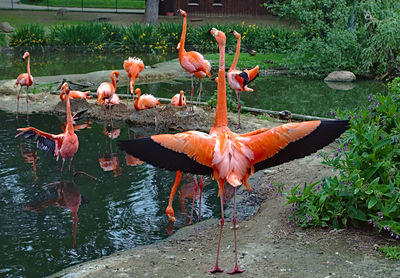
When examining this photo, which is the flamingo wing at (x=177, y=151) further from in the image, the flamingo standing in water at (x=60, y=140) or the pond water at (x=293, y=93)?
the pond water at (x=293, y=93)

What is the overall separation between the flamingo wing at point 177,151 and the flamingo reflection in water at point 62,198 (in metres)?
1.83

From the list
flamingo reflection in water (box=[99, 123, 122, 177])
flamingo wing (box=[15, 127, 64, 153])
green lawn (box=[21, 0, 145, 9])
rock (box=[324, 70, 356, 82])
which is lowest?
flamingo reflection in water (box=[99, 123, 122, 177])

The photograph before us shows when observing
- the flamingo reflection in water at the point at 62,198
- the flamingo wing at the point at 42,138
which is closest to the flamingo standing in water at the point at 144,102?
the flamingo wing at the point at 42,138

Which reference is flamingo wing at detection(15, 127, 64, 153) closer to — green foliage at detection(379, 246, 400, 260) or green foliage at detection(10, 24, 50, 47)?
green foliage at detection(379, 246, 400, 260)

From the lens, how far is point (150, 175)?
6.56 metres

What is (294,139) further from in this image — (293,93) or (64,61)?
(64,61)

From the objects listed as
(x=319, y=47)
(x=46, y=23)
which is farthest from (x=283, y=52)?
(x=46, y=23)

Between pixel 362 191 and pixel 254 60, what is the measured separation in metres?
12.7

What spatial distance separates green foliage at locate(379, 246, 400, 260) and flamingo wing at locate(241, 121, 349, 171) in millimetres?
973

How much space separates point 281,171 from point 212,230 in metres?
Result: 1.83

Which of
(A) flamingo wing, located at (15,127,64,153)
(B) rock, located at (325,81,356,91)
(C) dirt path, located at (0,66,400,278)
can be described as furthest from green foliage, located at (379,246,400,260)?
(B) rock, located at (325,81,356,91)

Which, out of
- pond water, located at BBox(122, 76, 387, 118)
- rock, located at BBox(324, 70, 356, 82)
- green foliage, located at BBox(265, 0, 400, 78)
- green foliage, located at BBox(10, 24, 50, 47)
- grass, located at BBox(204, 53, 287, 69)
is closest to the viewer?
pond water, located at BBox(122, 76, 387, 118)

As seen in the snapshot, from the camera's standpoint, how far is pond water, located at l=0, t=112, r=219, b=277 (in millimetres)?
4602

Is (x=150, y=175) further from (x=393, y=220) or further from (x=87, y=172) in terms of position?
(x=393, y=220)
